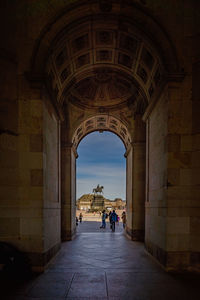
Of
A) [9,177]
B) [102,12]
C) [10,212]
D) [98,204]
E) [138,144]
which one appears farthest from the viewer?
[98,204]

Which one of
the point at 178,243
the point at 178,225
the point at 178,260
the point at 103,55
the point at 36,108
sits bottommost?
the point at 178,260

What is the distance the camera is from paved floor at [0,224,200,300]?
6055 mm

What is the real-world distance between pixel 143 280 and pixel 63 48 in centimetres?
1062

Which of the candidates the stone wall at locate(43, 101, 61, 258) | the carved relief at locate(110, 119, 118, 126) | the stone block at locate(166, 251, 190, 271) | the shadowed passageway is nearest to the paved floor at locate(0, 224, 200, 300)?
the shadowed passageway

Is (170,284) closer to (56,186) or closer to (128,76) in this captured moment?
(56,186)

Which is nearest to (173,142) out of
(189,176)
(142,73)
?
(189,176)

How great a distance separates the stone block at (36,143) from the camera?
27.8 ft

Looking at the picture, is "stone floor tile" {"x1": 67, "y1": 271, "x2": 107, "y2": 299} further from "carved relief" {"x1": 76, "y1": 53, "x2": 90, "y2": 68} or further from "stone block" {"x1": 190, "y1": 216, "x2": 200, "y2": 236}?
"carved relief" {"x1": 76, "y1": 53, "x2": 90, "y2": 68}

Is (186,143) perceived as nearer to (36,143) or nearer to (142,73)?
(142,73)

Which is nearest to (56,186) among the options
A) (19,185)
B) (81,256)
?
(19,185)

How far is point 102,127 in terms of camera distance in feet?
70.1

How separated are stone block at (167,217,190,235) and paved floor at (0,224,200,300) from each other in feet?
5.16

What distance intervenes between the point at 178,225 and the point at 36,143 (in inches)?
264

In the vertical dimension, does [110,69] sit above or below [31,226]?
above
